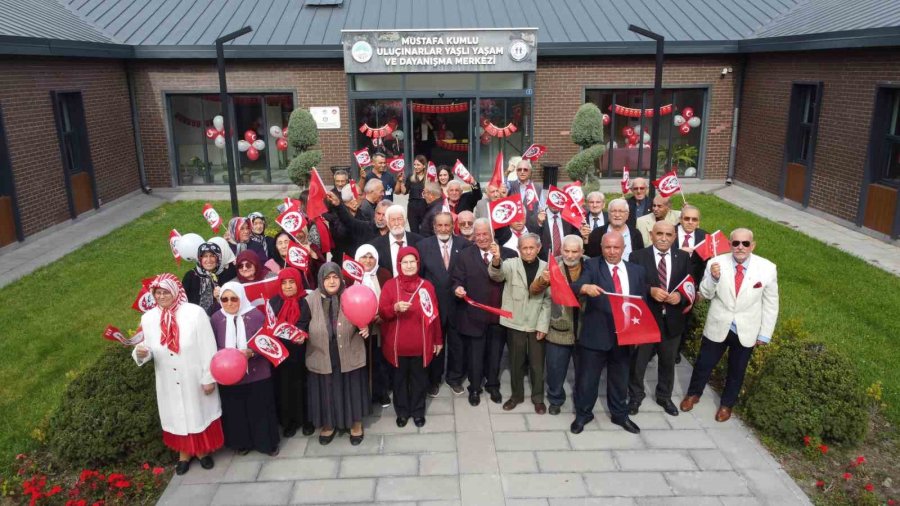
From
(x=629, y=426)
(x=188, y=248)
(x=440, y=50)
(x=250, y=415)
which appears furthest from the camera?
(x=440, y=50)

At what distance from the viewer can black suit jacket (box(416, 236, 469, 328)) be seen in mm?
6480

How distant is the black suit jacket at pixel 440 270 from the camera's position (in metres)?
6.48

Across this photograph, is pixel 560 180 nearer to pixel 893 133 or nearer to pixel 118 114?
pixel 893 133

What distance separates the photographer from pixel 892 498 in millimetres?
5309

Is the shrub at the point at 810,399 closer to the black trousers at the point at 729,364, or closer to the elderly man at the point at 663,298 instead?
the black trousers at the point at 729,364

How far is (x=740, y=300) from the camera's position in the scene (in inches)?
233

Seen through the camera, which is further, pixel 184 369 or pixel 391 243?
pixel 391 243

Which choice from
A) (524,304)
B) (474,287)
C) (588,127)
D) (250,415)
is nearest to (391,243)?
(474,287)

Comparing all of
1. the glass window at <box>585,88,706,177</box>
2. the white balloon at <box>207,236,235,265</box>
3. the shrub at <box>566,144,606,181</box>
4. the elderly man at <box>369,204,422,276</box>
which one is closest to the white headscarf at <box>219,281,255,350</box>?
the white balloon at <box>207,236,235,265</box>

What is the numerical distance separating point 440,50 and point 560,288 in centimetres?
1356

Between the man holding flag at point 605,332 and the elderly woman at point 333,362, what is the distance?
1.97m

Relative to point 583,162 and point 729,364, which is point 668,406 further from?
point 583,162

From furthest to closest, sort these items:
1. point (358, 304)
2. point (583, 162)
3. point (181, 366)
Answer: point (583, 162), point (358, 304), point (181, 366)

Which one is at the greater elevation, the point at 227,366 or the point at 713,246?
the point at 713,246
